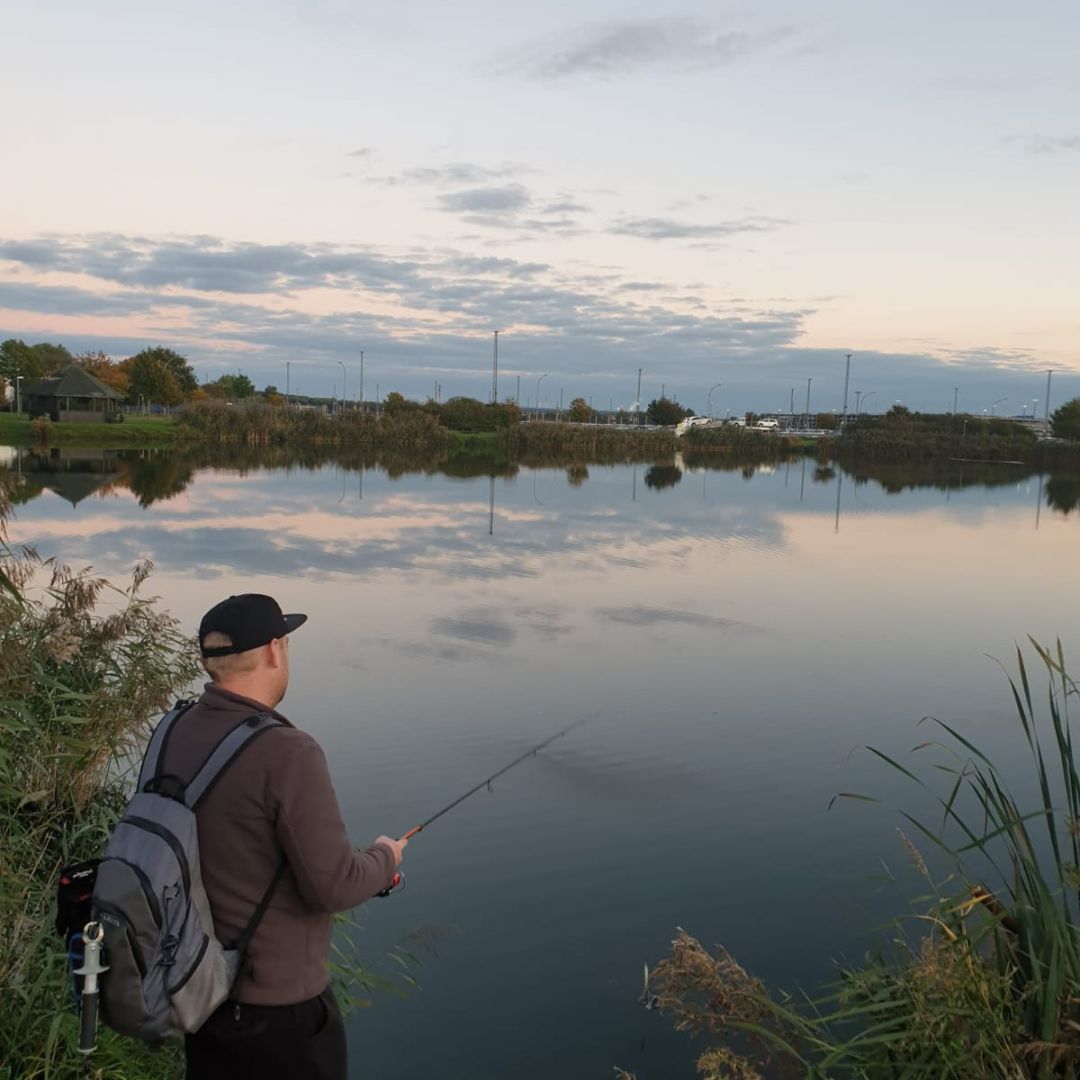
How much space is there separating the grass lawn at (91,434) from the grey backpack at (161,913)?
194ft

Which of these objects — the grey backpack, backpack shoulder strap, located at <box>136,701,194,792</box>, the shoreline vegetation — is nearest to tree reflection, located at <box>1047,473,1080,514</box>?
the shoreline vegetation

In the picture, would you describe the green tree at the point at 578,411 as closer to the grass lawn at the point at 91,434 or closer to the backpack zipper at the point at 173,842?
the grass lawn at the point at 91,434

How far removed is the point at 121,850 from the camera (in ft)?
8.48

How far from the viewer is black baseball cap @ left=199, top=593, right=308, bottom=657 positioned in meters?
2.78

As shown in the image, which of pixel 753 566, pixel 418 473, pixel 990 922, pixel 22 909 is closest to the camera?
pixel 990 922

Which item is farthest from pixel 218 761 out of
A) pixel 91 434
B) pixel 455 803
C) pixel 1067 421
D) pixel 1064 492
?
pixel 1067 421

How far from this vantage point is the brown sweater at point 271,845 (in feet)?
8.61

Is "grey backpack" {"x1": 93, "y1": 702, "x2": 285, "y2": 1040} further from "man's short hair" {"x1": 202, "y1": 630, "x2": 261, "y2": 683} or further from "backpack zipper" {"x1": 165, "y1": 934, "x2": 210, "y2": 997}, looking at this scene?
"man's short hair" {"x1": 202, "y1": 630, "x2": 261, "y2": 683}

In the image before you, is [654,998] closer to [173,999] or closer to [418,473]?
[173,999]

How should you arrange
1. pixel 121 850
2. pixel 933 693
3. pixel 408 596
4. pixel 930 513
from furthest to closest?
pixel 930 513 < pixel 408 596 < pixel 933 693 < pixel 121 850

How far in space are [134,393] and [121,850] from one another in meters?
87.9

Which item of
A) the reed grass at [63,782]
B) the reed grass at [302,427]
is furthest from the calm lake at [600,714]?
the reed grass at [302,427]

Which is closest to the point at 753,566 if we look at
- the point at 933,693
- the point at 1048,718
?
the point at 933,693

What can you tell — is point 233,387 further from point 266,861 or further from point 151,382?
point 266,861
